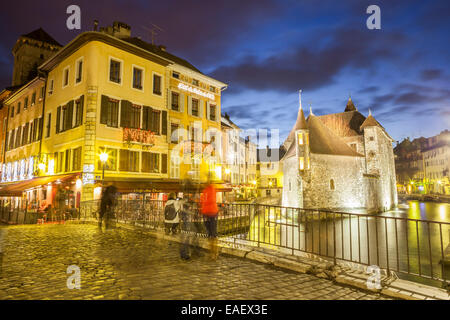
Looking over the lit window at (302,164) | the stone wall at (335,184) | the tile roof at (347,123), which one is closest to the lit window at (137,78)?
the lit window at (302,164)

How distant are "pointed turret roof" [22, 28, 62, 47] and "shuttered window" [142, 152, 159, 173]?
75.8ft

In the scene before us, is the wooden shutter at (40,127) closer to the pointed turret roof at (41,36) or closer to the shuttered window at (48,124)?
the shuttered window at (48,124)

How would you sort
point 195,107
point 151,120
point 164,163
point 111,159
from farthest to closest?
point 195,107, point 164,163, point 151,120, point 111,159

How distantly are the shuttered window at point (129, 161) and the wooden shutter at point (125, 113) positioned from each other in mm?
1901

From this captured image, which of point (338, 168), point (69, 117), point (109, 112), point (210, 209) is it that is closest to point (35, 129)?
point (69, 117)

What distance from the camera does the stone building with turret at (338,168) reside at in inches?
1264

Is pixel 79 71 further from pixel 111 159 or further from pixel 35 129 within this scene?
pixel 35 129

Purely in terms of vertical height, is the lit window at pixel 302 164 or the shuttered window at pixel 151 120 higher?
the shuttered window at pixel 151 120

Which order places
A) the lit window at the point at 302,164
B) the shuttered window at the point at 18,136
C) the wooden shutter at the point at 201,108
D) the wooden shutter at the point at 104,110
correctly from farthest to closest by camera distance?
the lit window at the point at 302,164
the shuttered window at the point at 18,136
the wooden shutter at the point at 201,108
the wooden shutter at the point at 104,110

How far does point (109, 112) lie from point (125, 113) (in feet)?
3.55

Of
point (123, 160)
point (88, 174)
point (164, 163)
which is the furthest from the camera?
point (164, 163)

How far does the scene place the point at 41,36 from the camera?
32.2 m

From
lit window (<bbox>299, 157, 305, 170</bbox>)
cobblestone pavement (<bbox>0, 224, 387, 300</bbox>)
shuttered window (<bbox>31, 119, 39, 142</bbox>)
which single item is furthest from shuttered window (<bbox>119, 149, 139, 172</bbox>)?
lit window (<bbox>299, 157, 305, 170</bbox>)

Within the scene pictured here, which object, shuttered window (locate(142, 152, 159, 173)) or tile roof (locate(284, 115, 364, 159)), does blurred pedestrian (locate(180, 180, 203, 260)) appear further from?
tile roof (locate(284, 115, 364, 159))
